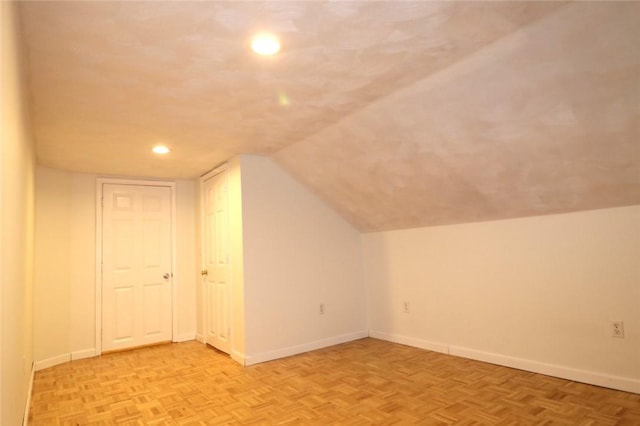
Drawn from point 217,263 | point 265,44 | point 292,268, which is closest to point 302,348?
point 292,268

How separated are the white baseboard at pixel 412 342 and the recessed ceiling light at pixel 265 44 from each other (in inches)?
126

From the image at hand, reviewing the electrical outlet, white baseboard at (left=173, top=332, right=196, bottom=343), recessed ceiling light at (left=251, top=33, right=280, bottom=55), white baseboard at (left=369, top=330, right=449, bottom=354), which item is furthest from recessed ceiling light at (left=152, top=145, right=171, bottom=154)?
the electrical outlet

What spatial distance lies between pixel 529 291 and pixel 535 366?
1.97 feet

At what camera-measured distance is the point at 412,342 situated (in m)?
4.19

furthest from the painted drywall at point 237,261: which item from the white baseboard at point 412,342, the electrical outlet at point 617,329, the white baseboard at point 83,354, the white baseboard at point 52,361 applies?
the electrical outlet at point 617,329

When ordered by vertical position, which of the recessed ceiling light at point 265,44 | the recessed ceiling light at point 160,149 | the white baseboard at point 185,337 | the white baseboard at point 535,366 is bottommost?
the white baseboard at point 185,337

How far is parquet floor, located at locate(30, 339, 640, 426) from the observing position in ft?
8.16

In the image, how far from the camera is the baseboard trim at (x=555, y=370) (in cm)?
269

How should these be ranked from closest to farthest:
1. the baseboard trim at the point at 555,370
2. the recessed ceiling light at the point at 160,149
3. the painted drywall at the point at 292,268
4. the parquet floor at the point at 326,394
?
the parquet floor at the point at 326,394 → the baseboard trim at the point at 555,370 → the recessed ceiling light at the point at 160,149 → the painted drywall at the point at 292,268

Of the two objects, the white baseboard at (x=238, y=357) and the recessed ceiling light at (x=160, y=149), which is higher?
the recessed ceiling light at (x=160, y=149)

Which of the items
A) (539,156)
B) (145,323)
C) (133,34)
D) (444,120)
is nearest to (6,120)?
(133,34)

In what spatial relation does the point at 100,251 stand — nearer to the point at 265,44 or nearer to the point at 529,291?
the point at 265,44

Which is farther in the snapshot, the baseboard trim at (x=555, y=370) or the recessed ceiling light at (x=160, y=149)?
the recessed ceiling light at (x=160, y=149)

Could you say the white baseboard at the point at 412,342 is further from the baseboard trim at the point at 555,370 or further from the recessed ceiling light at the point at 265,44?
the recessed ceiling light at the point at 265,44
